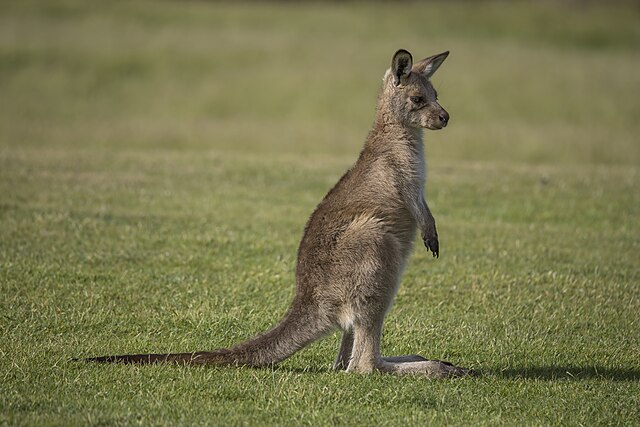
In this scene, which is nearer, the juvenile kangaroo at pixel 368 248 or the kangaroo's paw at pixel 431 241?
the juvenile kangaroo at pixel 368 248

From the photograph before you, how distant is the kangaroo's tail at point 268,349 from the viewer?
21.1ft

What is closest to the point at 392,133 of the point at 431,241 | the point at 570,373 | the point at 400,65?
the point at 400,65

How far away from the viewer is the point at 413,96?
7.04 metres

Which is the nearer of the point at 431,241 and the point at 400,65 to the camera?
the point at 431,241

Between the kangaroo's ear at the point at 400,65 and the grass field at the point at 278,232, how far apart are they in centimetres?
218

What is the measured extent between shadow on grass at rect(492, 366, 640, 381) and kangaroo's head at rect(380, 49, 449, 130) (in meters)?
1.88

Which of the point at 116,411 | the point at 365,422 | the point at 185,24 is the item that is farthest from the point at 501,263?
the point at 185,24

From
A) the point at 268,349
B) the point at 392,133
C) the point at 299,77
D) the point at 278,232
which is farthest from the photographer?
the point at 299,77

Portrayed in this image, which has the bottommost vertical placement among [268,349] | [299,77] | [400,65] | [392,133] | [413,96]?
[268,349]

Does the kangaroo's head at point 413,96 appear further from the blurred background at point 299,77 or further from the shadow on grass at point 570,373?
the blurred background at point 299,77

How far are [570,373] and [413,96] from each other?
2.32 metres

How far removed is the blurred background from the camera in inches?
893

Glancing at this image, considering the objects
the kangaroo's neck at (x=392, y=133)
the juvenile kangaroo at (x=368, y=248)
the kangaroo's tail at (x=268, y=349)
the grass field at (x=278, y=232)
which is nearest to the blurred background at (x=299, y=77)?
the grass field at (x=278, y=232)

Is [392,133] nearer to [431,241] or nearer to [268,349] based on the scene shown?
[431,241]
